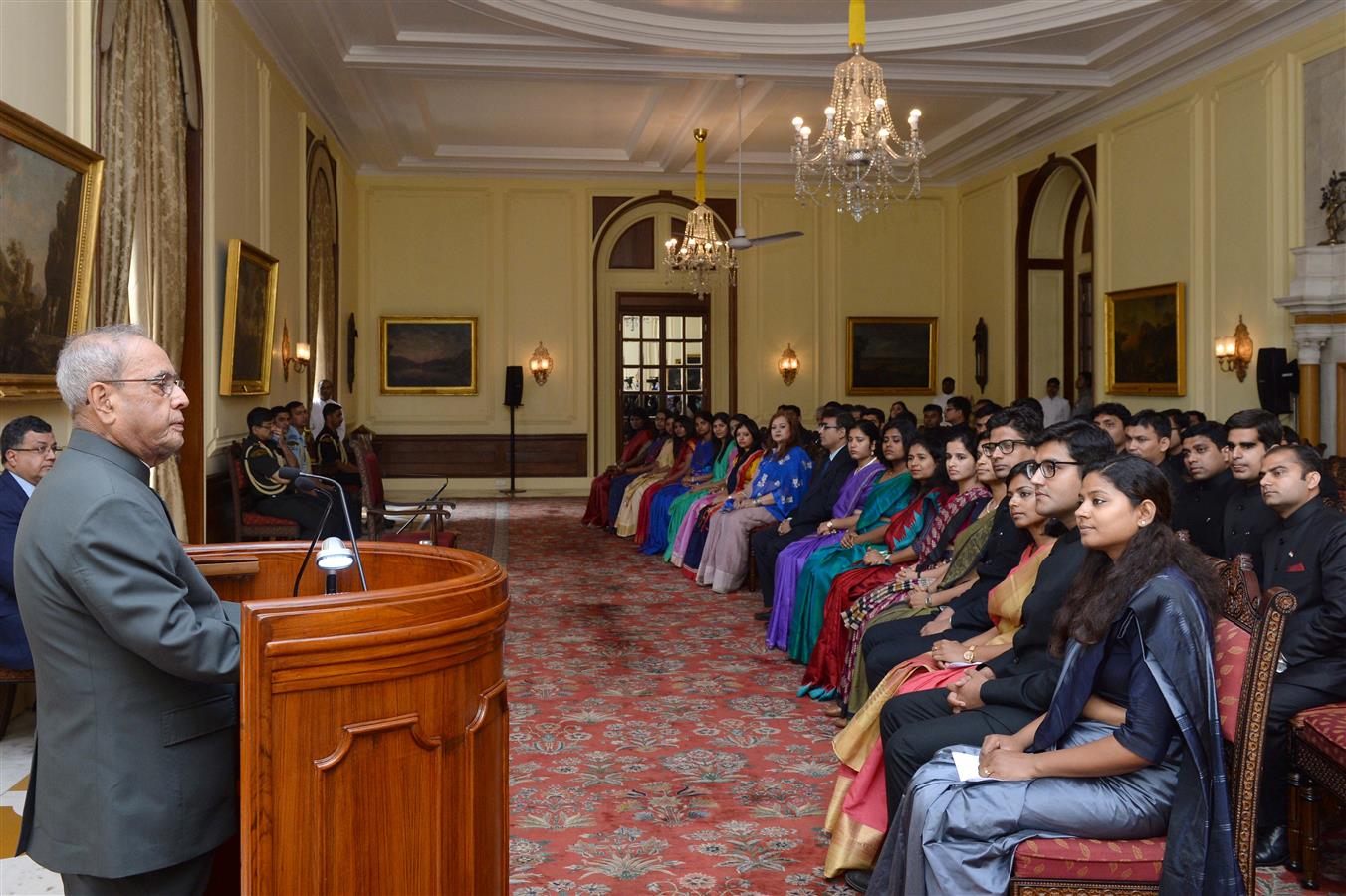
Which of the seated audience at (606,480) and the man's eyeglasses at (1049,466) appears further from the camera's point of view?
the seated audience at (606,480)

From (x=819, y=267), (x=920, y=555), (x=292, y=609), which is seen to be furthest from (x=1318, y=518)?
(x=819, y=267)

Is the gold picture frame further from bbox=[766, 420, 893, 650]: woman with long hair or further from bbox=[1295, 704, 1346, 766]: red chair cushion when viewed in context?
→ bbox=[1295, 704, 1346, 766]: red chair cushion

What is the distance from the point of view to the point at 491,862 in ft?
7.97

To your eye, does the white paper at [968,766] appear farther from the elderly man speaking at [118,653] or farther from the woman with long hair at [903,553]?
the woman with long hair at [903,553]

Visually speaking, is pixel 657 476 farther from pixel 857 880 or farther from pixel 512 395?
pixel 857 880

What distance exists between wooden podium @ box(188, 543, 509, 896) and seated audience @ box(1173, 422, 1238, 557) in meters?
5.33

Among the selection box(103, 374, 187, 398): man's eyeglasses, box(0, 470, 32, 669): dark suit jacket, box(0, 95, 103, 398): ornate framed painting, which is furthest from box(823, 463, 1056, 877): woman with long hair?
box(0, 95, 103, 398): ornate framed painting

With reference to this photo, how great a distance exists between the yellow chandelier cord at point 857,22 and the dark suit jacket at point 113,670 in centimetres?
592

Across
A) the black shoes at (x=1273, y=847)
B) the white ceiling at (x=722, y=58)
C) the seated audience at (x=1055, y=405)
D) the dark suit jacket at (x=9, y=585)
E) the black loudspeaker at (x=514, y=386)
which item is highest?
the white ceiling at (x=722, y=58)

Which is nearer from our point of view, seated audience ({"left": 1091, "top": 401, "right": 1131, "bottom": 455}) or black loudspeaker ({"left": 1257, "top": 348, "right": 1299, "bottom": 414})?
seated audience ({"left": 1091, "top": 401, "right": 1131, "bottom": 455})

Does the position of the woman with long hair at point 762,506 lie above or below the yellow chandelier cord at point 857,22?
below

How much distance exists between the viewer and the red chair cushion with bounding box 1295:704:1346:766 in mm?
3527

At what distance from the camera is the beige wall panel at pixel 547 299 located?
17250mm

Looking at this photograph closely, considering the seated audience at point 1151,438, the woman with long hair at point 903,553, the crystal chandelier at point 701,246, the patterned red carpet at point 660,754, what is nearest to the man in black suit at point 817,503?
the patterned red carpet at point 660,754
